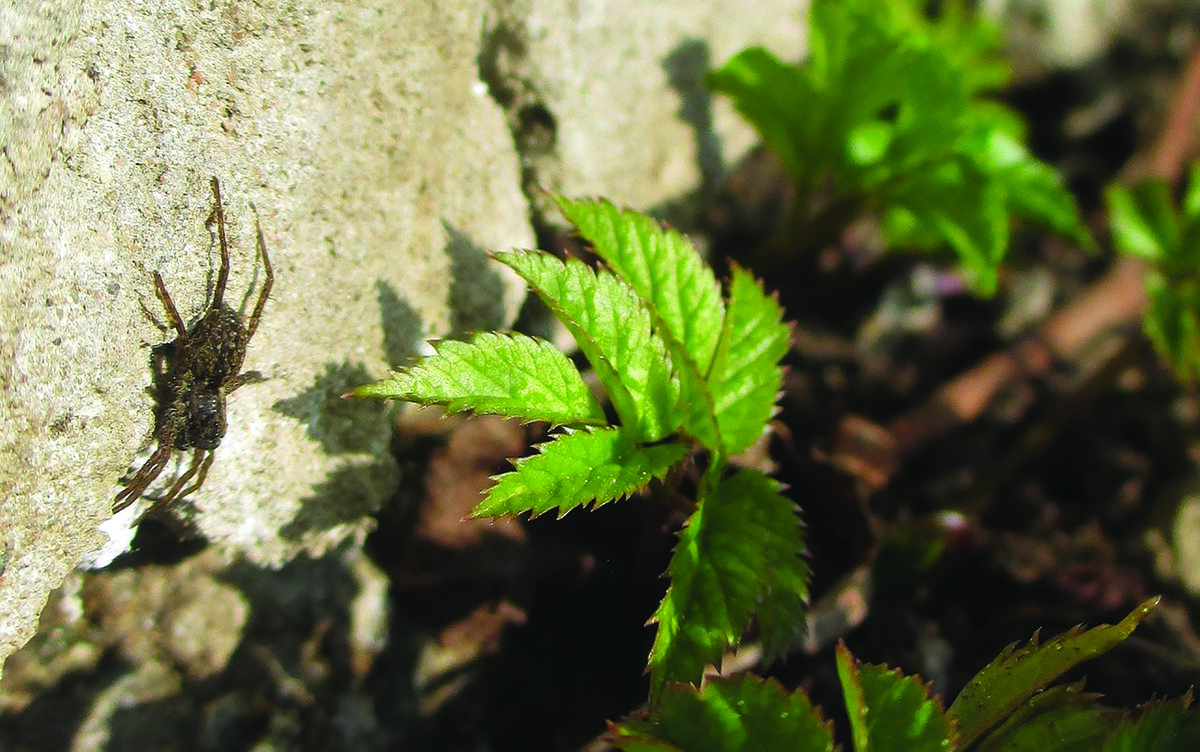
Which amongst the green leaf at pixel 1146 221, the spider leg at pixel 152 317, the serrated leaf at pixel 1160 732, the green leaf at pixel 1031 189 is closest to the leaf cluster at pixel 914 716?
the serrated leaf at pixel 1160 732

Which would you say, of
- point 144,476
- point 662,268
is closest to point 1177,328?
point 662,268

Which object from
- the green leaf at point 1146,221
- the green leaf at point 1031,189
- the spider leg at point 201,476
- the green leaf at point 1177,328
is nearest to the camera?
the spider leg at point 201,476

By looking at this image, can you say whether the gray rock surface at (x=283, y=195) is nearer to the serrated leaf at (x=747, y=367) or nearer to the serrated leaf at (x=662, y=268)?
the serrated leaf at (x=662, y=268)

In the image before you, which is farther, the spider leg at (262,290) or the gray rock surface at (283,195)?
the spider leg at (262,290)

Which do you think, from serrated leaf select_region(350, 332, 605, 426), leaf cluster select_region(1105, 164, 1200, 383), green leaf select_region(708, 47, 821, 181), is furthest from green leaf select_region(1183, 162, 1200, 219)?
serrated leaf select_region(350, 332, 605, 426)

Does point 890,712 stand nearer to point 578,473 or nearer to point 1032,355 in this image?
point 578,473

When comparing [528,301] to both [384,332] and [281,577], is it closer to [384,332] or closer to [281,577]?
[384,332]

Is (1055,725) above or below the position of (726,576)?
below
